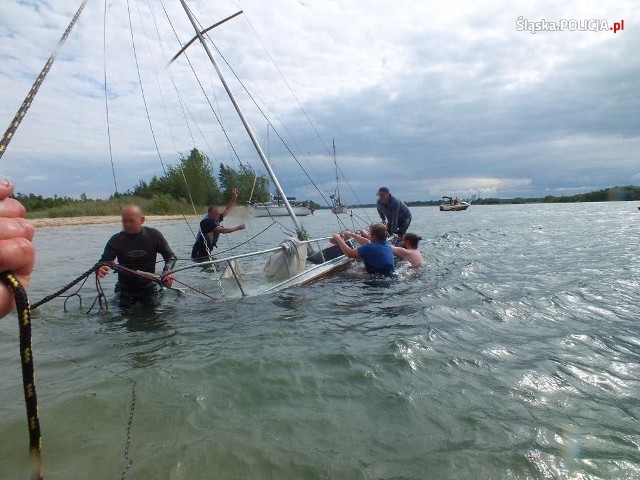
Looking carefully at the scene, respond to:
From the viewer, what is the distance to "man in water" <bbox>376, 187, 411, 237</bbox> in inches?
576

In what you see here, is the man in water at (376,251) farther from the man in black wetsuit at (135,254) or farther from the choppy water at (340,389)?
the man in black wetsuit at (135,254)

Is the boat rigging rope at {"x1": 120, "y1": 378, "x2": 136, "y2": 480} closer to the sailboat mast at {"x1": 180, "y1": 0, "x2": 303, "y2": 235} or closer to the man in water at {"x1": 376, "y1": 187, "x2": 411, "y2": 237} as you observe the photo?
the sailboat mast at {"x1": 180, "y1": 0, "x2": 303, "y2": 235}

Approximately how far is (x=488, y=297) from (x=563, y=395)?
414cm

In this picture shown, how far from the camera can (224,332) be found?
20.5ft

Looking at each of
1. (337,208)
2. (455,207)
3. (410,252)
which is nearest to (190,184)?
(337,208)

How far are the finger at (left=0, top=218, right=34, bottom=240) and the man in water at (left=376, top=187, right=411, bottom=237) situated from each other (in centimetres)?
1309

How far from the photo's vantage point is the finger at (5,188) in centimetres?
171

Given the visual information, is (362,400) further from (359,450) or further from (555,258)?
(555,258)

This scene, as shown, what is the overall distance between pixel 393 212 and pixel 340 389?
1106cm

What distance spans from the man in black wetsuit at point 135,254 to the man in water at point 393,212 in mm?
8572

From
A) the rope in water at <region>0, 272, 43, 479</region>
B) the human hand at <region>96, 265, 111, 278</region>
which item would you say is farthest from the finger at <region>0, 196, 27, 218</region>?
the human hand at <region>96, 265, 111, 278</region>

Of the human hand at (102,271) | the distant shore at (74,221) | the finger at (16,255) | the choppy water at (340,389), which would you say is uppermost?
the finger at (16,255)

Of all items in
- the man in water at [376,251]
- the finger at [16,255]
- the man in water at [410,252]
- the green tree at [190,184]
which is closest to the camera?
the finger at [16,255]

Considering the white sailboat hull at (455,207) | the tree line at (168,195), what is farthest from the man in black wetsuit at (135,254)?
the white sailboat hull at (455,207)
